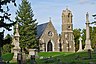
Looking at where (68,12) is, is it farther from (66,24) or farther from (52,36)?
(52,36)

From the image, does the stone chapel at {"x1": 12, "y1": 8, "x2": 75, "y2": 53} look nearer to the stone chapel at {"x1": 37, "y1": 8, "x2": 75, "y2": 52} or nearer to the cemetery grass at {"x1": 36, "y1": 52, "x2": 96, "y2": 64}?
the stone chapel at {"x1": 37, "y1": 8, "x2": 75, "y2": 52}

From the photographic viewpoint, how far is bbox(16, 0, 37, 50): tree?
66000mm

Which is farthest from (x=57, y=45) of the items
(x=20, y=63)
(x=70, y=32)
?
(x=20, y=63)

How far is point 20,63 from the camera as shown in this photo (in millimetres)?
22438

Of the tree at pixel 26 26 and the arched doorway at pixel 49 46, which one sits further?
the arched doorway at pixel 49 46

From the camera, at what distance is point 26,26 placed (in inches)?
2657

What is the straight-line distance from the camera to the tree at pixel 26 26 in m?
66.0

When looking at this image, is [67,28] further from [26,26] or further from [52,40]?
[26,26]

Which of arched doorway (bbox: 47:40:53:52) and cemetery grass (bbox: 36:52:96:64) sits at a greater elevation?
arched doorway (bbox: 47:40:53:52)

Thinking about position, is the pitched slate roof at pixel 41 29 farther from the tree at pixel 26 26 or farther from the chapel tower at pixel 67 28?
the tree at pixel 26 26

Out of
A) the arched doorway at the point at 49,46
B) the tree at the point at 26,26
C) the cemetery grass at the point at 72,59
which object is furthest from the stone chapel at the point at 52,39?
the cemetery grass at the point at 72,59

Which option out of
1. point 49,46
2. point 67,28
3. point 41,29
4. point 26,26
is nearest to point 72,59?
point 26,26

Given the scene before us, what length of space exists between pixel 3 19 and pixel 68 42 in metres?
68.6

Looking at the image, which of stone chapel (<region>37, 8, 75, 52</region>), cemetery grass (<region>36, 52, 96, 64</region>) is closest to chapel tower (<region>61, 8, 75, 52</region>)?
stone chapel (<region>37, 8, 75, 52</region>)
